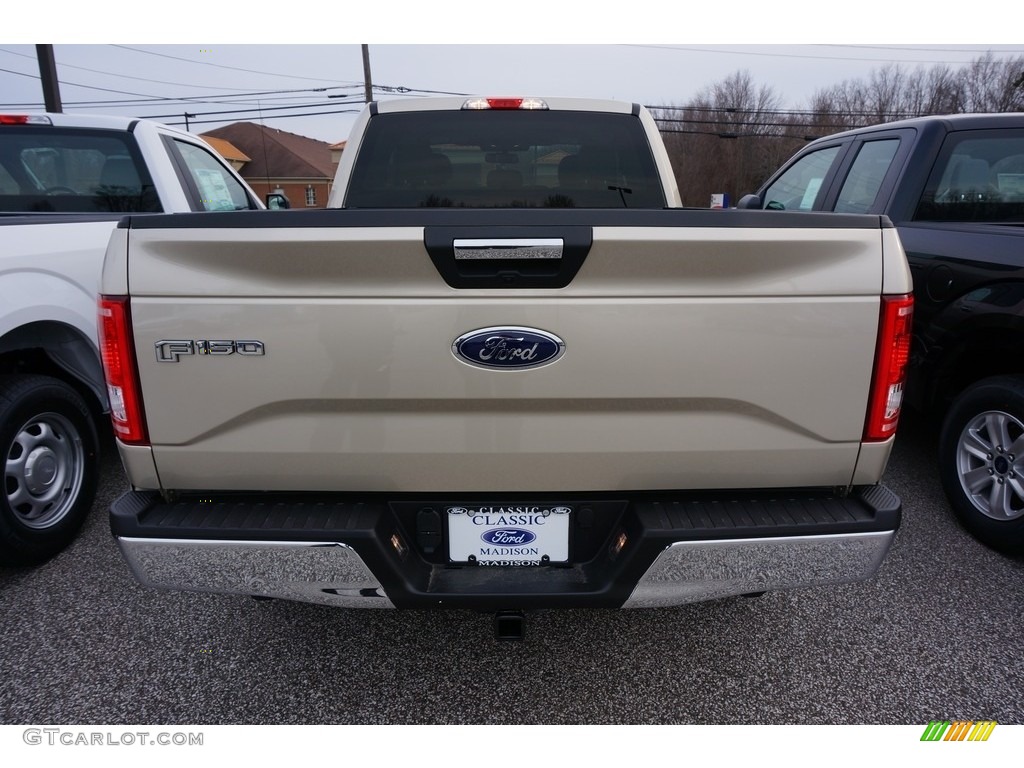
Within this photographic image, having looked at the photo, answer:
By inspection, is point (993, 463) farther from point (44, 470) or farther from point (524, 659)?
point (44, 470)

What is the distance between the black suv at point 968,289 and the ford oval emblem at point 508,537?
2.62 m

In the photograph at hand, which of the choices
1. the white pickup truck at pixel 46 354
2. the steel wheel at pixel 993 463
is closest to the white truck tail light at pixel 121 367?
the white pickup truck at pixel 46 354

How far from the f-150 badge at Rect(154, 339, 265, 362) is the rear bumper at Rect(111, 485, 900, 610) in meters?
0.46

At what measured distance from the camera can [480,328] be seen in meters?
1.72

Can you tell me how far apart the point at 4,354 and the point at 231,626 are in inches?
70.4

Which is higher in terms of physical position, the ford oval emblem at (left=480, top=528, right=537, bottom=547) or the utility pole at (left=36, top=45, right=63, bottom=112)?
the utility pole at (left=36, top=45, right=63, bottom=112)

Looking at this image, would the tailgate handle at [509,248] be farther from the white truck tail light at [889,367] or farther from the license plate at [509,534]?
the white truck tail light at [889,367]

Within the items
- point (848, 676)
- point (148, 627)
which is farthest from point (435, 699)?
point (848, 676)

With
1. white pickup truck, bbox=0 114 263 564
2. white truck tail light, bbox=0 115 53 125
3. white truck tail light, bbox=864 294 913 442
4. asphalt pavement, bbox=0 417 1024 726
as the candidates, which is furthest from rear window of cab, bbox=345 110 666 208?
white truck tail light, bbox=0 115 53 125

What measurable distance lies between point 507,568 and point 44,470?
2554 mm

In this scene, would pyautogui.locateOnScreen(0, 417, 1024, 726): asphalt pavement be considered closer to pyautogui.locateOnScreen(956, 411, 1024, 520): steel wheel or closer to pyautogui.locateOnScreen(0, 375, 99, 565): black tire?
pyautogui.locateOnScreen(0, 375, 99, 565): black tire

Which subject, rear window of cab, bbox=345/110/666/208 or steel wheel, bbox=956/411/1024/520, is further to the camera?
rear window of cab, bbox=345/110/666/208

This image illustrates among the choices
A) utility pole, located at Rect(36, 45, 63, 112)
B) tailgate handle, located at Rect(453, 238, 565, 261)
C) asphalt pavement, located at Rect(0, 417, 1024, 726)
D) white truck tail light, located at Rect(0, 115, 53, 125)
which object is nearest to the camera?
tailgate handle, located at Rect(453, 238, 565, 261)

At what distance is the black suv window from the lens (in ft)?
12.3
